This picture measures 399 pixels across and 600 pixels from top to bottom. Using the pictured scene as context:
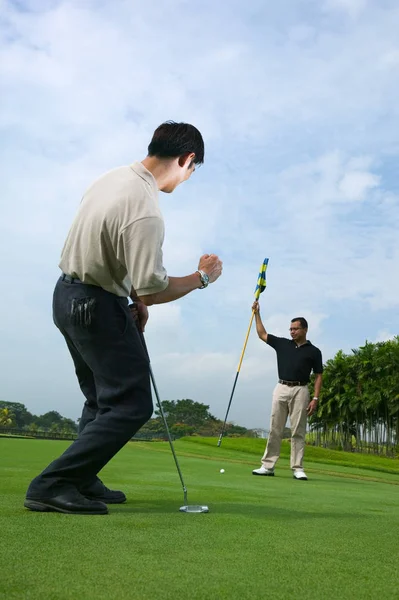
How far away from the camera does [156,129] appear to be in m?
4.29

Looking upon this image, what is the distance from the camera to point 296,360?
10.2m

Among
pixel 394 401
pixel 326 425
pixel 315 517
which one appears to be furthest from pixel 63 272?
pixel 326 425

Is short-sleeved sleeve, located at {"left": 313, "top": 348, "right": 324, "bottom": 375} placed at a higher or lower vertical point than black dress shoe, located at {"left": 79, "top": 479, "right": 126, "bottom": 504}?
higher

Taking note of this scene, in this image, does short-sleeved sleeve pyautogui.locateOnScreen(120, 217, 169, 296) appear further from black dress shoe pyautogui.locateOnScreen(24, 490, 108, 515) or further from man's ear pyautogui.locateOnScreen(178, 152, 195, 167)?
black dress shoe pyautogui.locateOnScreen(24, 490, 108, 515)

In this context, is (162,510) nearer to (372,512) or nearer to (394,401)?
(372,512)

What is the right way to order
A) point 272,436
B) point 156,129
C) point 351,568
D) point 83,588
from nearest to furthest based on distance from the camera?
point 83,588 → point 351,568 → point 156,129 → point 272,436

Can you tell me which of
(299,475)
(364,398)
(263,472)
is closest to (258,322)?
(263,472)

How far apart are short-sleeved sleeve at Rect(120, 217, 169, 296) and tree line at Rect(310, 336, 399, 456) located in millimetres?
71585

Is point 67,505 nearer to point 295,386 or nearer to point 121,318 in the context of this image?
point 121,318

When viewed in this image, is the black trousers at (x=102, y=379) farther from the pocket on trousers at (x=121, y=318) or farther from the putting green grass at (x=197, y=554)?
the putting green grass at (x=197, y=554)

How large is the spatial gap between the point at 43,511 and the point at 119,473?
Answer: 161 inches

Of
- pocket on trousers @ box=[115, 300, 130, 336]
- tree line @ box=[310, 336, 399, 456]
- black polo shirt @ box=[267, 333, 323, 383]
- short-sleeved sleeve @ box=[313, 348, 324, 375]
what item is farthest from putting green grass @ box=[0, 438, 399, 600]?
tree line @ box=[310, 336, 399, 456]

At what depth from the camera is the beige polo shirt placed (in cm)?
361

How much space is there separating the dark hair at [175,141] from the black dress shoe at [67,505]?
2085 millimetres
